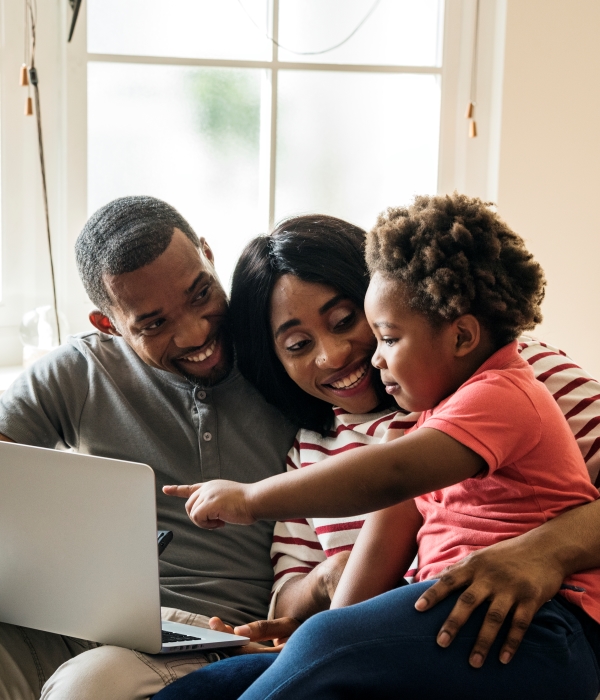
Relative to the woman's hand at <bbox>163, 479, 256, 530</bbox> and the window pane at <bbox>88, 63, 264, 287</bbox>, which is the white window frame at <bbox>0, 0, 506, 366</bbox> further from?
the woman's hand at <bbox>163, 479, 256, 530</bbox>

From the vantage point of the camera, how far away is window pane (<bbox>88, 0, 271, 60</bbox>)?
235 centimetres

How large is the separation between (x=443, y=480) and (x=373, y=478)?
9 cm

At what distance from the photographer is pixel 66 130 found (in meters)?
2.32

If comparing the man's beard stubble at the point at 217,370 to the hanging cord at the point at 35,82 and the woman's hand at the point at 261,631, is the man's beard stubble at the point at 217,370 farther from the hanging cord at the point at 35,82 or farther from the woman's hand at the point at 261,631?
→ the hanging cord at the point at 35,82

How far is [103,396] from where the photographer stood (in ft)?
5.32

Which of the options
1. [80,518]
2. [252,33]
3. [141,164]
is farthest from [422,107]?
[80,518]

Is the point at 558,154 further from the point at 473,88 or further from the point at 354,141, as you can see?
the point at 354,141

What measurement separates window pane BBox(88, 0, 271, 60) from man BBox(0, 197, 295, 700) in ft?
3.12

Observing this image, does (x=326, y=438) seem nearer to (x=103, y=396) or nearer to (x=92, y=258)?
(x=103, y=396)

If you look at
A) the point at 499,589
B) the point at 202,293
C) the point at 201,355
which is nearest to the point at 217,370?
the point at 201,355

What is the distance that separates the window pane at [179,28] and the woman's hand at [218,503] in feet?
5.39

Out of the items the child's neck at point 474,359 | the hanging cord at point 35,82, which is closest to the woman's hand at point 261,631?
the child's neck at point 474,359

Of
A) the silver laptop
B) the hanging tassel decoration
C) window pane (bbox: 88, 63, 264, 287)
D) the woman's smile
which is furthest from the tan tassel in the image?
the silver laptop

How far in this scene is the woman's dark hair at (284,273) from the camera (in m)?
1.46
